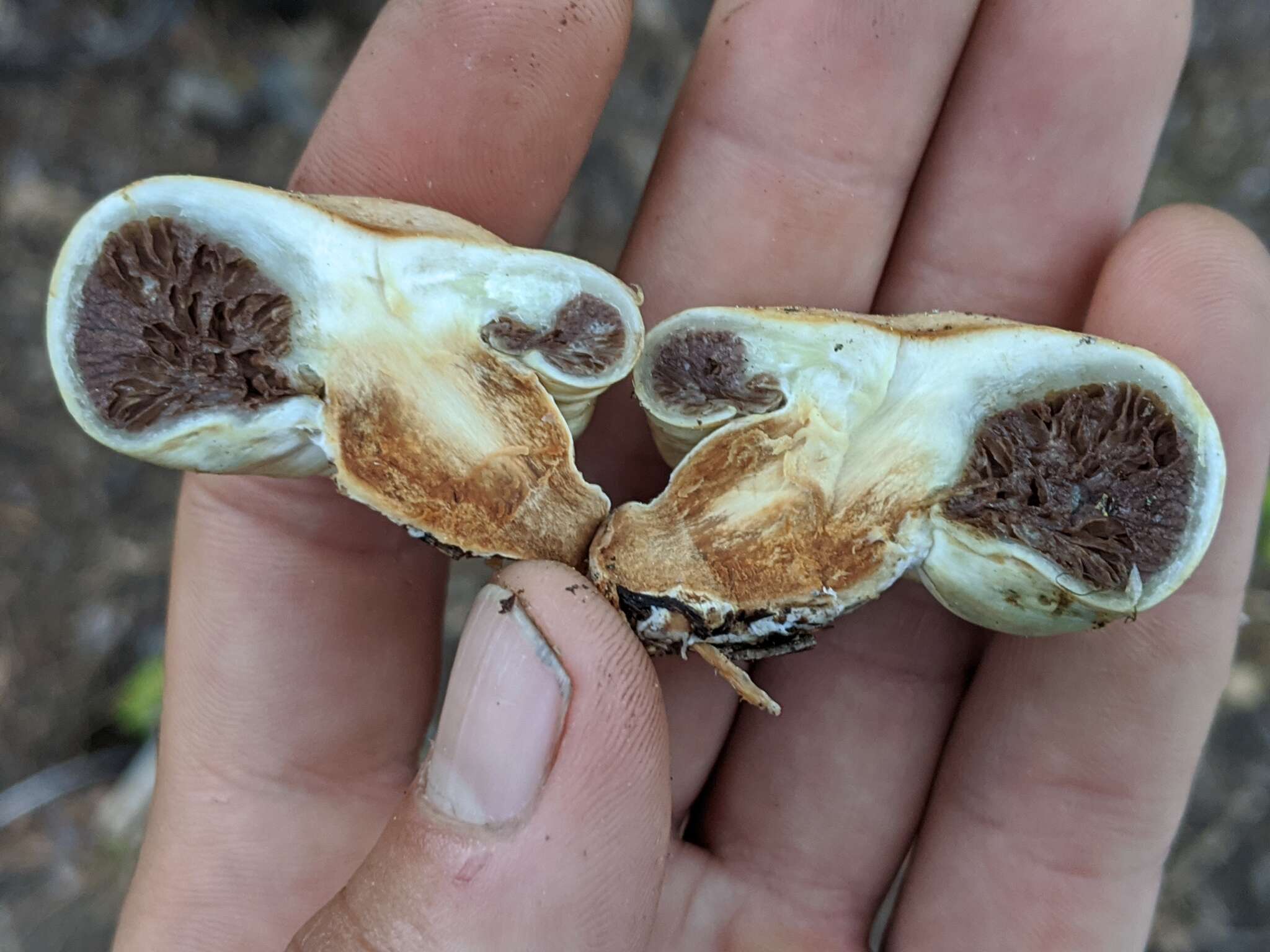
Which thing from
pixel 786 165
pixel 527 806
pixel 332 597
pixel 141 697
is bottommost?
pixel 141 697

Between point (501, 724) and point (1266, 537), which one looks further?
point (1266, 537)

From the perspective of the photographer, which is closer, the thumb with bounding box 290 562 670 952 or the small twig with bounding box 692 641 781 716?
the thumb with bounding box 290 562 670 952

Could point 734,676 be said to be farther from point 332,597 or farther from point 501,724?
point 332,597

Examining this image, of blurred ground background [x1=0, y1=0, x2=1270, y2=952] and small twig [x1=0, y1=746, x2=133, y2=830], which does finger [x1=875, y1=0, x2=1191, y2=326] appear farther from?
small twig [x1=0, y1=746, x2=133, y2=830]

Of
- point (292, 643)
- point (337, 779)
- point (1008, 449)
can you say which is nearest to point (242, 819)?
point (337, 779)

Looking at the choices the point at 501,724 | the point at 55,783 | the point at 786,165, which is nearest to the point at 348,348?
the point at 501,724

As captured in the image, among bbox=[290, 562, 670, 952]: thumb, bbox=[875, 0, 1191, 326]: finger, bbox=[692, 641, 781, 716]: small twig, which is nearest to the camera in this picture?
bbox=[290, 562, 670, 952]: thumb

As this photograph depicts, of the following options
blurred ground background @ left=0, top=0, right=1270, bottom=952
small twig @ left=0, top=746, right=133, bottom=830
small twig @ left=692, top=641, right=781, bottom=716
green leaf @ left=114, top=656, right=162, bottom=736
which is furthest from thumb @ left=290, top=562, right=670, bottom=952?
small twig @ left=0, top=746, right=133, bottom=830

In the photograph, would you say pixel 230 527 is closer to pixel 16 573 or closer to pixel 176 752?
pixel 176 752
